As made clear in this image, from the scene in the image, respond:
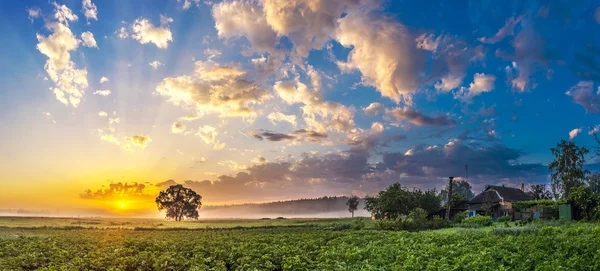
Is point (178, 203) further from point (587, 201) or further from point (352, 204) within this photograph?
point (587, 201)

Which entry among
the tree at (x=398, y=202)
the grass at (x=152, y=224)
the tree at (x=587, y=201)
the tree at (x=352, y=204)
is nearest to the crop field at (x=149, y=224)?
the grass at (x=152, y=224)

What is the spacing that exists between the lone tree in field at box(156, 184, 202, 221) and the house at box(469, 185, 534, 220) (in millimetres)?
79645

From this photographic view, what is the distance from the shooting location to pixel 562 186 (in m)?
71.2

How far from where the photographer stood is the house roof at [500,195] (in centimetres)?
7662

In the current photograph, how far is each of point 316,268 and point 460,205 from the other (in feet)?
226

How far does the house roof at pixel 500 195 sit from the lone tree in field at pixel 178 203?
262 ft

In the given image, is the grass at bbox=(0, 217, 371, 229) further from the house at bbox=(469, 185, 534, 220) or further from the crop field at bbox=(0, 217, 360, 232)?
the house at bbox=(469, 185, 534, 220)

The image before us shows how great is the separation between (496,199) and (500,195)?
1.16 meters

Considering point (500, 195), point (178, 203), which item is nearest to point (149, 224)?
point (178, 203)

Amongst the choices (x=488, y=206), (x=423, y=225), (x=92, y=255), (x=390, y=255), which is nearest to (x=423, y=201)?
(x=488, y=206)

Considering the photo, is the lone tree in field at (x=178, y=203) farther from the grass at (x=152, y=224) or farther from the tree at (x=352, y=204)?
the tree at (x=352, y=204)

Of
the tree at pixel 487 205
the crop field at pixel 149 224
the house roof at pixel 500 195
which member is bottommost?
the crop field at pixel 149 224

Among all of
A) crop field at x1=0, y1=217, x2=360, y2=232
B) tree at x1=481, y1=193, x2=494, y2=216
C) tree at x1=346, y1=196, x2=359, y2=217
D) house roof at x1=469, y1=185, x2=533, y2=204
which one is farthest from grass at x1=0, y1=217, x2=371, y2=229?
tree at x1=346, y1=196, x2=359, y2=217

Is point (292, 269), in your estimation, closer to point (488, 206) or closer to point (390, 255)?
point (390, 255)
